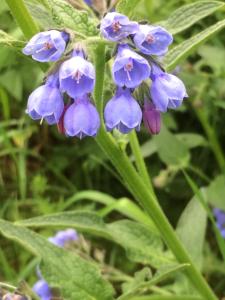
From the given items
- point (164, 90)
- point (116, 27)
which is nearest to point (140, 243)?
point (164, 90)

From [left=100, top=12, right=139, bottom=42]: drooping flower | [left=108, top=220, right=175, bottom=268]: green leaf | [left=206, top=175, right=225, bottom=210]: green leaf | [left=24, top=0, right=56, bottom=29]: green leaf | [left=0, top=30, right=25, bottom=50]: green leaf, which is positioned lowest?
[left=206, top=175, right=225, bottom=210]: green leaf

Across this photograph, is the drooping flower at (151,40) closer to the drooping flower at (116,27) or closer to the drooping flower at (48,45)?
the drooping flower at (116,27)

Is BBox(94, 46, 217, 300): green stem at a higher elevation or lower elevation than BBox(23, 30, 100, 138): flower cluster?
lower

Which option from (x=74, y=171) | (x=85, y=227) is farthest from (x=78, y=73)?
(x=74, y=171)

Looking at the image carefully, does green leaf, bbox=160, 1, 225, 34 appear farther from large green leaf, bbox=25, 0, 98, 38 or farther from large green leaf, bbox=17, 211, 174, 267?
large green leaf, bbox=17, 211, 174, 267

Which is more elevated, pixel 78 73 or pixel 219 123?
pixel 78 73

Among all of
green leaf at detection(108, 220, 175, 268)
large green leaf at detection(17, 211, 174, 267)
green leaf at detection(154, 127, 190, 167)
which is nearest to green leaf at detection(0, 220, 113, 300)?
large green leaf at detection(17, 211, 174, 267)

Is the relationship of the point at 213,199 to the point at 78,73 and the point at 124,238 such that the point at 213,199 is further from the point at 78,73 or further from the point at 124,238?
the point at 78,73

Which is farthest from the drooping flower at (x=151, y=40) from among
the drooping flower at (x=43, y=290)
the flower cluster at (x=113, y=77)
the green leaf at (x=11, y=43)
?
the drooping flower at (x=43, y=290)
